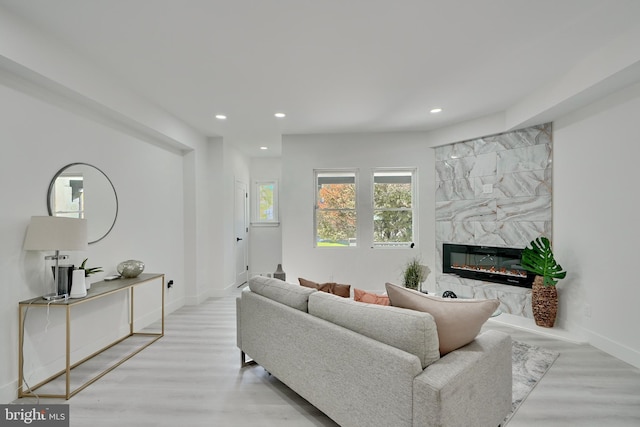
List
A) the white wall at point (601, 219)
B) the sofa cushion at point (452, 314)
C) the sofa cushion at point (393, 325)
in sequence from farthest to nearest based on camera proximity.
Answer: the white wall at point (601, 219) → the sofa cushion at point (452, 314) → the sofa cushion at point (393, 325)

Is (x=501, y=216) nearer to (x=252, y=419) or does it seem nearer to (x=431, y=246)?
(x=431, y=246)

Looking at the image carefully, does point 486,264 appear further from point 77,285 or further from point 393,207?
point 77,285

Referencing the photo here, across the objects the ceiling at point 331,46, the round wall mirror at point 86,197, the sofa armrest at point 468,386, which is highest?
the ceiling at point 331,46

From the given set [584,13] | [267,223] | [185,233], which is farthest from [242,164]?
[584,13]

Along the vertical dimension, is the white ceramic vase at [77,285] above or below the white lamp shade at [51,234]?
below

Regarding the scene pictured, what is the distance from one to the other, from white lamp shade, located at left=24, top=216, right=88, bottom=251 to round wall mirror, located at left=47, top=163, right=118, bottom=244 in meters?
0.38

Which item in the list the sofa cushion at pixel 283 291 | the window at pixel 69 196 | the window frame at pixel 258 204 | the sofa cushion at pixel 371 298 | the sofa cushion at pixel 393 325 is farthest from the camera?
the window frame at pixel 258 204

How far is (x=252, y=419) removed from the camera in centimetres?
194

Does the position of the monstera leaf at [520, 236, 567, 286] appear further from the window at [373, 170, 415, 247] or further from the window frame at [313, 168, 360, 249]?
the window frame at [313, 168, 360, 249]

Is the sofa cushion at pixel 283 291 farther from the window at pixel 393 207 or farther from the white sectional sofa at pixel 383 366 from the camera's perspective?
the window at pixel 393 207

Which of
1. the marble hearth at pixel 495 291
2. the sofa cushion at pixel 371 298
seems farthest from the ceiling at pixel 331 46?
the marble hearth at pixel 495 291

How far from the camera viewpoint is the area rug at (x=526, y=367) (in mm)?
2169

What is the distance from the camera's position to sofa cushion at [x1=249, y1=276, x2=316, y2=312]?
2076mm

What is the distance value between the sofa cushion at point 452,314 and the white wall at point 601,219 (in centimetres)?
214
